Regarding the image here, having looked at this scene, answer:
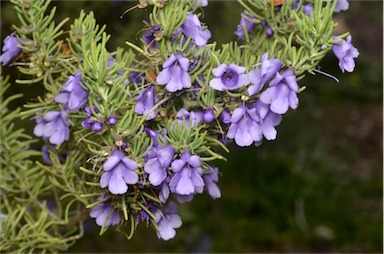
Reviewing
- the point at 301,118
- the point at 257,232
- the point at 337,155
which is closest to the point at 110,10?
the point at 257,232

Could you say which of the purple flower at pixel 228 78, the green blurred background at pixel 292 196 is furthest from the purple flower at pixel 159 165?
the green blurred background at pixel 292 196

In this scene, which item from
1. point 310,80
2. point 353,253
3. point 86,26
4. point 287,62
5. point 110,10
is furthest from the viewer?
point 310,80

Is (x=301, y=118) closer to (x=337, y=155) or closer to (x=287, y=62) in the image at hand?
(x=337, y=155)

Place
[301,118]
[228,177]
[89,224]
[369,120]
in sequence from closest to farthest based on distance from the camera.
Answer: [89,224] < [228,177] < [301,118] < [369,120]

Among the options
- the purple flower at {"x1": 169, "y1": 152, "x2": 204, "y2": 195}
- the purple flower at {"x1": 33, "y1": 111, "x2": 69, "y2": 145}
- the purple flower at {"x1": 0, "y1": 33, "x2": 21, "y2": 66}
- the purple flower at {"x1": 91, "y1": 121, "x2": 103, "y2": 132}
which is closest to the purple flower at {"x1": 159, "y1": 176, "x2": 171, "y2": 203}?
the purple flower at {"x1": 169, "y1": 152, "x2": 204, "y2": 195}

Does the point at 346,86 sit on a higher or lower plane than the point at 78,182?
higher

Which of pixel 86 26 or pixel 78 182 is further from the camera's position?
pixel 78 182

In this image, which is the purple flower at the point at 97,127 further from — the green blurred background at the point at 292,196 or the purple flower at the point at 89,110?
the green blurred background at the point at 292,196

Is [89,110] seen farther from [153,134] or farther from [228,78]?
[228,78]
